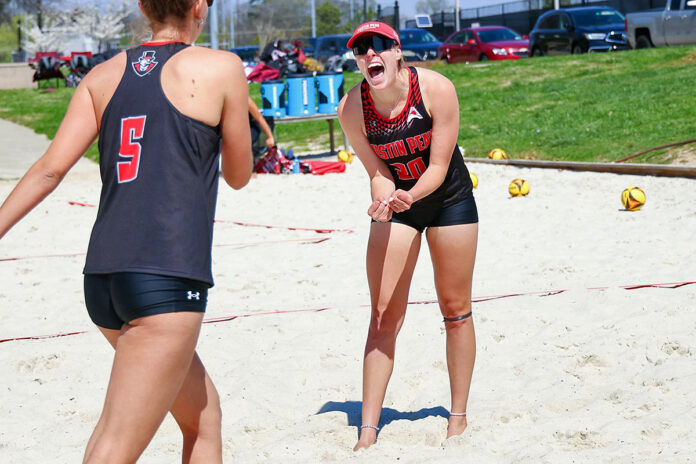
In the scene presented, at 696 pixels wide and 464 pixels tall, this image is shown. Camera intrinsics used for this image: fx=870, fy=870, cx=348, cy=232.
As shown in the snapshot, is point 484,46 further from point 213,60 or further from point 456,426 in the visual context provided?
point 213,60

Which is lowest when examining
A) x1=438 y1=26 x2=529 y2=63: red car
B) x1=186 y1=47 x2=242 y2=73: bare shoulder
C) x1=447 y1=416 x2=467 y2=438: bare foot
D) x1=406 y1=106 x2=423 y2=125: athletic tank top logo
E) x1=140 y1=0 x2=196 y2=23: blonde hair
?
A: x1=447 y1=416 x2=467 y2=438: bare foot

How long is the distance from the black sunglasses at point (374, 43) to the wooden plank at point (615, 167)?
734 centimetres

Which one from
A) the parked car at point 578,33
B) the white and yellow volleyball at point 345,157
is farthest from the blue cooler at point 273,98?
the parked car at point 578,33

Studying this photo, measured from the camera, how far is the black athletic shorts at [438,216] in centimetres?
393

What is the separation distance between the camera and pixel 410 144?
12.5 ft

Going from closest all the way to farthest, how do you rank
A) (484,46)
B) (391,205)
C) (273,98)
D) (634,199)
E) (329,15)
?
1. (391,205)
2. (634,199)
3. (273,98)
4. (484,46)
5. (329,15)

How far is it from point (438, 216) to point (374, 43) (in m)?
0.83

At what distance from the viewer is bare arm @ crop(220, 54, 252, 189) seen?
2438mm

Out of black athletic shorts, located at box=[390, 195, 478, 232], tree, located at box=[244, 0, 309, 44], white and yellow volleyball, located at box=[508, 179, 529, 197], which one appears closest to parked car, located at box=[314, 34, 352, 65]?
white and yellow volleyball, located at box=[508, 179, 529, 197]

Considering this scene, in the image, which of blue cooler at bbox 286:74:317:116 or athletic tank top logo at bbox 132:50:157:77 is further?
blue cooler at bbox 286:74:317:116

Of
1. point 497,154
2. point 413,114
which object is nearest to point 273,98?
point 497,154

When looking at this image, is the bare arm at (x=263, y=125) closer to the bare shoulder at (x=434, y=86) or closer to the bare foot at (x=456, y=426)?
the bare shoulder at (x=434, y=86)

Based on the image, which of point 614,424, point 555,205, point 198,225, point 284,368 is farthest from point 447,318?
point 555,205

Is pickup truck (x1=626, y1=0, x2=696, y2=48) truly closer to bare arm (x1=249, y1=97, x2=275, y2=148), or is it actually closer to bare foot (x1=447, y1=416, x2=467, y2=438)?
bare arm (x1=249, y1=97, x2=275, y2=148)
